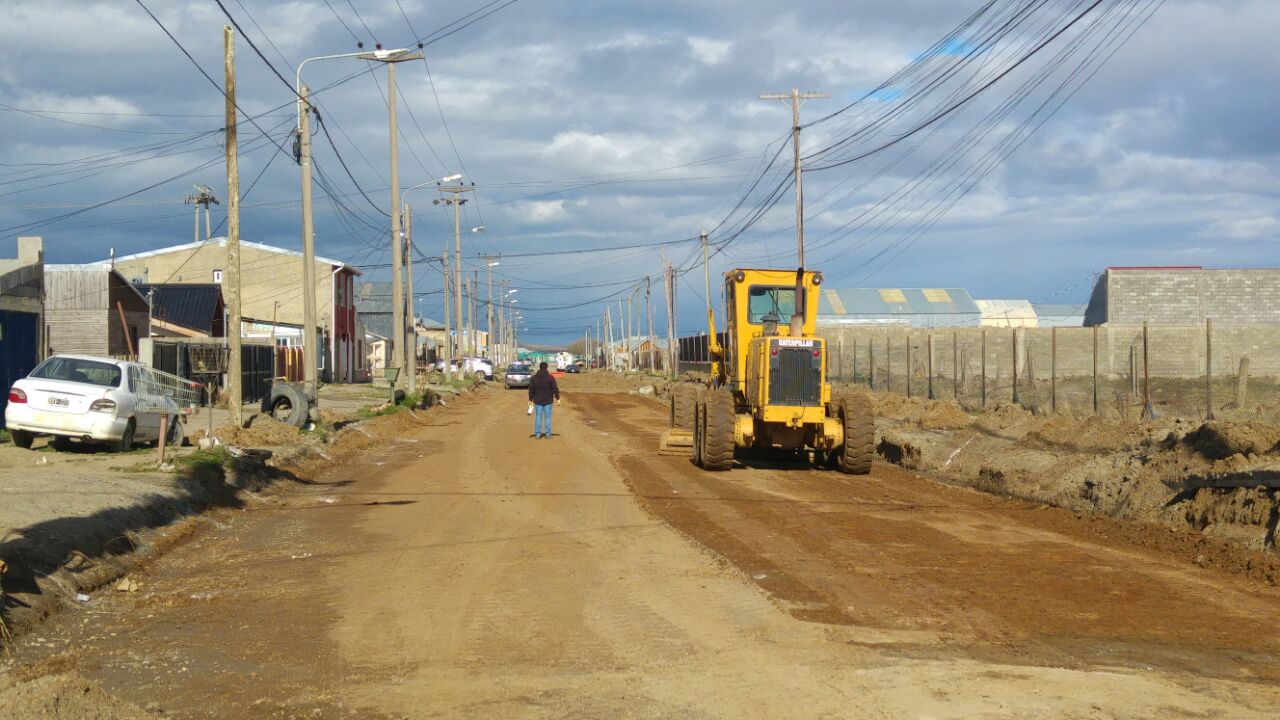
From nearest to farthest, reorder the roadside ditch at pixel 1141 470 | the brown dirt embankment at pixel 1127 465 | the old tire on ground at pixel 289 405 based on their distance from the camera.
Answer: the roadside ditch at pixel 1141 470 < the brown dirt embankment at pixel 1127 465 < the old tire on ground at pixel 289 405

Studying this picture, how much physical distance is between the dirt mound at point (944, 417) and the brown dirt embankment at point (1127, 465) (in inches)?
6.3

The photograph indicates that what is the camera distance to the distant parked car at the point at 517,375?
215 ft

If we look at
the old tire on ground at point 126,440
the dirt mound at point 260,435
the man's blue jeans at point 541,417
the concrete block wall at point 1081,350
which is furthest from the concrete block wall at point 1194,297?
the old tire on ground at point 126,440

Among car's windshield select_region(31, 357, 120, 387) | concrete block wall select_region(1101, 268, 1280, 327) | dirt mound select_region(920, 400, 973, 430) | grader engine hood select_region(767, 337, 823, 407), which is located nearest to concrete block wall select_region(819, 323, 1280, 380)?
concrete block wall select_region(1101, 268, 1280, 327)

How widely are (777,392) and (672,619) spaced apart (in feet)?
35.9

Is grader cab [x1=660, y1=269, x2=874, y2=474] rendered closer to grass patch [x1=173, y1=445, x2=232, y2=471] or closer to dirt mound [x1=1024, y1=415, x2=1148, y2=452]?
dirt mound [x1=1024, y1=415, x2=1148, y2=452]

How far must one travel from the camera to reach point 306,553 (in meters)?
11.2

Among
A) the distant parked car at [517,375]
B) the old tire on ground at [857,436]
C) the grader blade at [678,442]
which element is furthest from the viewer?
the distant parked car at [517,375]

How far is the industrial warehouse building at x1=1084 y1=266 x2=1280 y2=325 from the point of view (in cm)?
5169

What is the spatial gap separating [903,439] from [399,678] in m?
16.9

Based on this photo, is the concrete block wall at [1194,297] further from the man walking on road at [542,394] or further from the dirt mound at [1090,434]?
the dirt mound at [1090,434]

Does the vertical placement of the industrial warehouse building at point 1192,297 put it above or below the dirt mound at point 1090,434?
above

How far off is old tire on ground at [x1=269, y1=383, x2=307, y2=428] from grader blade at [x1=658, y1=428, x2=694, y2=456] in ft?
26.7

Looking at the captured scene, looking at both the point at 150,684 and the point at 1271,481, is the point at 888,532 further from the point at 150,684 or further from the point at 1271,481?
the point at 150,684
